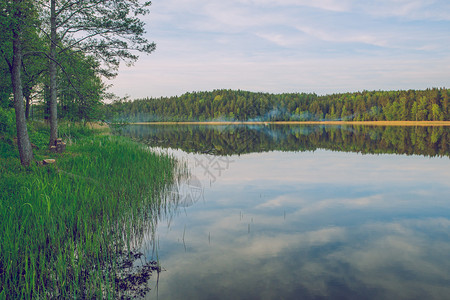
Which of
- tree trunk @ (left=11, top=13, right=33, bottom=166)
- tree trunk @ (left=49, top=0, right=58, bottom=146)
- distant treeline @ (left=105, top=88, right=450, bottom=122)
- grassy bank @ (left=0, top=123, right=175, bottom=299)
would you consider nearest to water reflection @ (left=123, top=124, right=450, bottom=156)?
tree trunk @ (left=49, top=0, right=58, bottom=146)

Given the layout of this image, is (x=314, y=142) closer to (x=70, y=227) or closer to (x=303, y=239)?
(x=303, y=239)

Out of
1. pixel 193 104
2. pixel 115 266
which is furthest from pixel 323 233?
pixel 193 104

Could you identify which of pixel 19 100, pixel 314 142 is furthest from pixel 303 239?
pixel 314 142

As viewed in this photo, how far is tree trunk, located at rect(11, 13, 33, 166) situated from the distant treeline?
97029 millimetres

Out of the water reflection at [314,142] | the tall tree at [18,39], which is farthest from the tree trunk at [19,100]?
the water reflection at [314,142]

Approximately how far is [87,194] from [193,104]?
589 ft

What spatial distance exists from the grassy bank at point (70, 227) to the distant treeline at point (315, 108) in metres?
99.9

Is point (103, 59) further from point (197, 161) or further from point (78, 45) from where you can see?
point (197, 161)

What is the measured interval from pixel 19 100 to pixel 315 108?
153392 millimetres

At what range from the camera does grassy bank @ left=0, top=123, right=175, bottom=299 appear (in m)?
5.21

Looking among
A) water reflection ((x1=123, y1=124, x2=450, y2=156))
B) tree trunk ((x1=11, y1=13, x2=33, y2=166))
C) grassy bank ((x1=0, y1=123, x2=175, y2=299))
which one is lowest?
grassy bank ((x1=0, y1=123, x2=175, y2=299))

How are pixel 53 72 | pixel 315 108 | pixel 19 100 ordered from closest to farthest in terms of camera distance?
pixel 19 100
pixel 53 72
pixel 315 108

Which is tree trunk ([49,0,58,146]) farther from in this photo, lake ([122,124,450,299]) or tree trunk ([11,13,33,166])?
lake ([122,124,450,299])

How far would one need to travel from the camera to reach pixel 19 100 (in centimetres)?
1273
